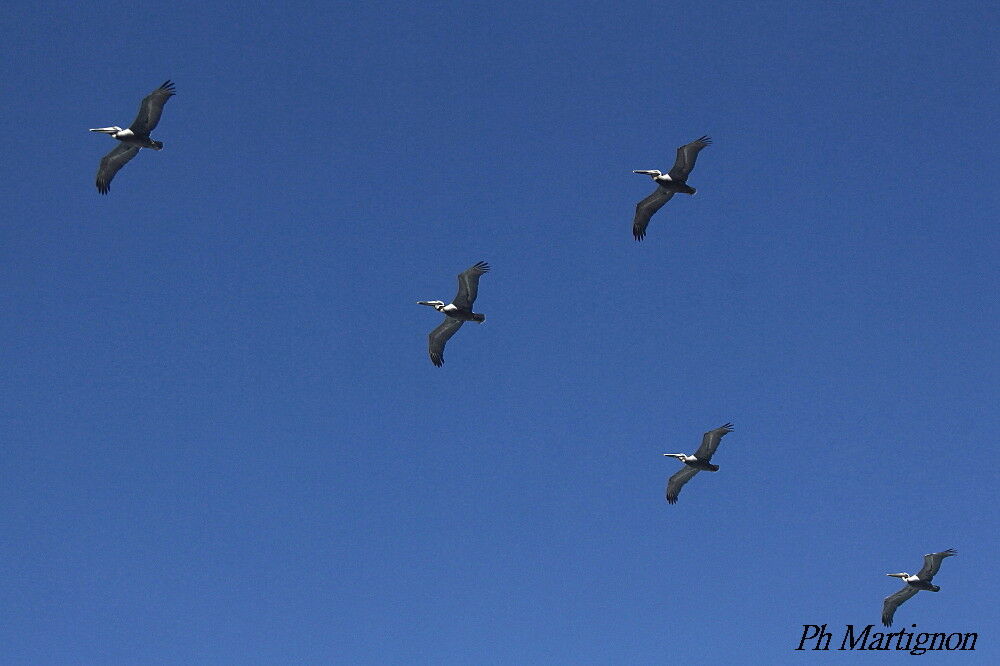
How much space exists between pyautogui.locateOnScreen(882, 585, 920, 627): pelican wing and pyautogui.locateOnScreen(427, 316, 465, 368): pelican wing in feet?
77.5

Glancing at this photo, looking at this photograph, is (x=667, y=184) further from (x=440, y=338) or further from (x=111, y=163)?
(x=111, y=163)

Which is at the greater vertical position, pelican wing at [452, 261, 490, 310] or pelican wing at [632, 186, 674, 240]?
pelican wing at [632, 186, 674, 240]

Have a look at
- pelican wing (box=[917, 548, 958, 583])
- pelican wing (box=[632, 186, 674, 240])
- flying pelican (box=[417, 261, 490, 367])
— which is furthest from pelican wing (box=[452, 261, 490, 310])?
pelican wing (box=[917, 548, 958, 583])

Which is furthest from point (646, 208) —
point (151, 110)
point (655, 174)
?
point (151, 110)

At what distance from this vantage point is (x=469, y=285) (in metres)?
51.1

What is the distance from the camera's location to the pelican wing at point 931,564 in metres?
57.3

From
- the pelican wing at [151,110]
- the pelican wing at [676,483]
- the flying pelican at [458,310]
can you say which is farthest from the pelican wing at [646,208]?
the pelican wing at [151,110]

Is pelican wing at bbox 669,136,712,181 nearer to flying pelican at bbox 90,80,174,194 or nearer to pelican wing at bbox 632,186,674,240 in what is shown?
pelican wing at bbox 632,186,674,240

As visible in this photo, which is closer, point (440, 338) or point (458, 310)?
point (458, 310)

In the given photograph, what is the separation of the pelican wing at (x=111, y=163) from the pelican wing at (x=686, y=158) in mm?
21282

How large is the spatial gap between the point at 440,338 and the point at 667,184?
36.6ft

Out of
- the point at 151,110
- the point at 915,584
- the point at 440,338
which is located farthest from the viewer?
the point at 915,584

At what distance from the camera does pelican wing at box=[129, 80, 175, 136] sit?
161 feet

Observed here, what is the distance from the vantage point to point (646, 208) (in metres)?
53.4
